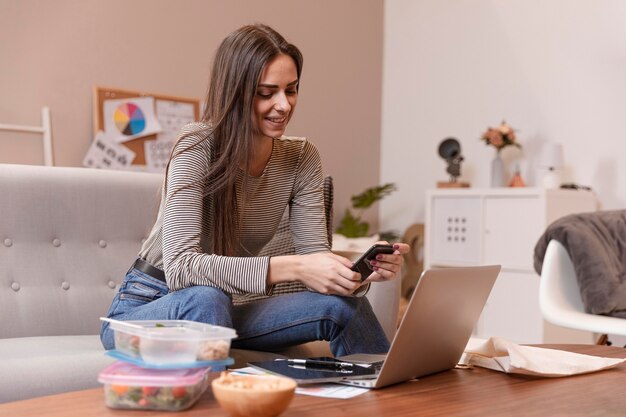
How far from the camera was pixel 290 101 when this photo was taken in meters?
1.83

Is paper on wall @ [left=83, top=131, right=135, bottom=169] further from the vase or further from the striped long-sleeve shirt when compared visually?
the striped long-sleeve shirt

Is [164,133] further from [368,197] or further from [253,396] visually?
[253,396]

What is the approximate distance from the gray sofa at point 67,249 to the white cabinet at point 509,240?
197 centimetres

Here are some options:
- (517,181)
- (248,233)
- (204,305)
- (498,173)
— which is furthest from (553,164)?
(204,305)

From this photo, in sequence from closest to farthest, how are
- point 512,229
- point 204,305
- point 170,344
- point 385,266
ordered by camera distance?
point 170,344, point 204,305, point 385,266, point 512,229

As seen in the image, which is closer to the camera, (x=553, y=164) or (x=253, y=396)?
(x=253, y=396)

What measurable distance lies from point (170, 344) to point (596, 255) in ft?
6.74

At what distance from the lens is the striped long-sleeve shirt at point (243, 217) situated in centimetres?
163

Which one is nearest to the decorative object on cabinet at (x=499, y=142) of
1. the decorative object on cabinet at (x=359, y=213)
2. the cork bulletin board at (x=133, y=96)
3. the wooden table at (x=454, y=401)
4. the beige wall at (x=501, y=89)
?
the beige wall at (x=501, y=89)

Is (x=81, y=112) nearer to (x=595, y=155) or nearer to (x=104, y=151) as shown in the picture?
(x=104, y=151)

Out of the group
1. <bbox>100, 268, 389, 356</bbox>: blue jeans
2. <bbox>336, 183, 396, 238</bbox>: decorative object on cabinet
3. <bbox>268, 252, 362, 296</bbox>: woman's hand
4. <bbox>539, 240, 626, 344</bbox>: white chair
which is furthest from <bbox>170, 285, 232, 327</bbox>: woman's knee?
<bbox>336, 183, 396, 238</bbox>: decorative object on cabinet

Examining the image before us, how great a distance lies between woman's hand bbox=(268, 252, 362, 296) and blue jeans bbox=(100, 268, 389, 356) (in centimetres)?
6

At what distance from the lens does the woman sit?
63.8 inches

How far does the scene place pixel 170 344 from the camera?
3.45ft
